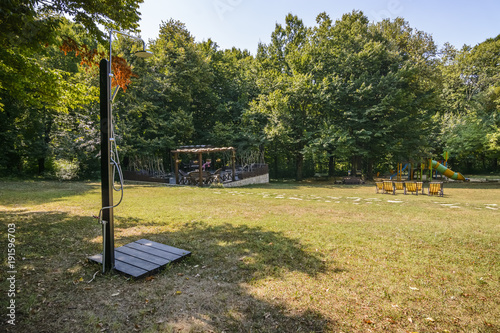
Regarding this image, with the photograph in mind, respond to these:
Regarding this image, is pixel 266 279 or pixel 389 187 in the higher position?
pixel 389 187

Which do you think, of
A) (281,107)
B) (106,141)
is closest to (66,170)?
(281,107)

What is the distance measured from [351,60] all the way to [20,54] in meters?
22.0

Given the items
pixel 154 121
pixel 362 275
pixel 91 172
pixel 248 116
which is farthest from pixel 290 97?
pixel 362 275

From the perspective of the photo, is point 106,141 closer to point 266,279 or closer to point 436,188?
point 266,279

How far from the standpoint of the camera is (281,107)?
2283cm

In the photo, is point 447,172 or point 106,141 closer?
point 106,141

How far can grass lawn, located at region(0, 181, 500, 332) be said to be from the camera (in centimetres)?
279

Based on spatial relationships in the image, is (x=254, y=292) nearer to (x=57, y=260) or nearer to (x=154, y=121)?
(x=57, y=260)

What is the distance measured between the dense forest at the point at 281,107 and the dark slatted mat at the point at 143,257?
1483 centimetres

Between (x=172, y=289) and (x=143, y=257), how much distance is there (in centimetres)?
98

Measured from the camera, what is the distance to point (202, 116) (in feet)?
91.9

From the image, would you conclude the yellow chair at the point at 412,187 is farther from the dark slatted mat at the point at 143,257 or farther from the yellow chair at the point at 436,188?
the dark slatted mat at the point at 143,257

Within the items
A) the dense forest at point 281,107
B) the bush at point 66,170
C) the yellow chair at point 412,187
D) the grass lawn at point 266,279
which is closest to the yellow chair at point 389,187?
the yellow chair at point 412,187

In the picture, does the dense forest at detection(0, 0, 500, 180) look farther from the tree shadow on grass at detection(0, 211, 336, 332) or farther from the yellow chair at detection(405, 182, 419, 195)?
the tree shadow on grass at detection(0, 211, 336, 332)
